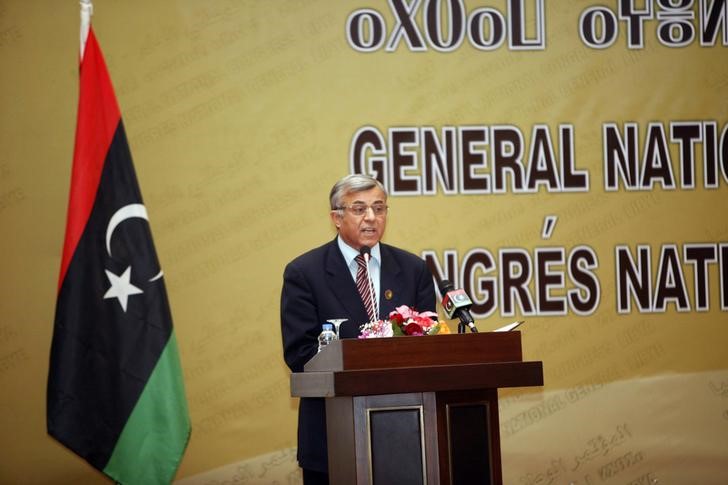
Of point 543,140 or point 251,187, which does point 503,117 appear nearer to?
point 543,140

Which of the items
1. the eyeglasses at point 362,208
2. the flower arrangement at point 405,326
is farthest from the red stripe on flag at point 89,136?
the flower arrangement at point 405,326

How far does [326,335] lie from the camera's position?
3031 millimetres

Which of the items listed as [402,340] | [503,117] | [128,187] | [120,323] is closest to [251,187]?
Answer: [128,187]

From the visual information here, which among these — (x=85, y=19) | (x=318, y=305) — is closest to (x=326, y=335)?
(x=318, y=305)

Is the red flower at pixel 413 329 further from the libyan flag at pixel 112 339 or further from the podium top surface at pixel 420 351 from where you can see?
the libyan flag at pixel 112 339

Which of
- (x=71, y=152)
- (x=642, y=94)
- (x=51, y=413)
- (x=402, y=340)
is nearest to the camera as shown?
(x=402, y=340)

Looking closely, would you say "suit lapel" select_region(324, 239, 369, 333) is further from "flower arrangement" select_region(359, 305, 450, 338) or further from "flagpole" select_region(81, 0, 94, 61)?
"flagpole" select_region(81, 0, 94, 61)

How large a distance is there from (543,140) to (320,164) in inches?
47.7

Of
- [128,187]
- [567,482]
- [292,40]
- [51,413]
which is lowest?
[567,482]

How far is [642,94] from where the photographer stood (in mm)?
5262

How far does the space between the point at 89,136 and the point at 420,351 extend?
8.07 ft

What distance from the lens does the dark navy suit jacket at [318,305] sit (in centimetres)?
320

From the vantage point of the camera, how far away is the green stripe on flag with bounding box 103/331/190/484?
14.6 feet

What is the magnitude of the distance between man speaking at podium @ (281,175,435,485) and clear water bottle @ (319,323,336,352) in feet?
0.41
